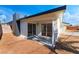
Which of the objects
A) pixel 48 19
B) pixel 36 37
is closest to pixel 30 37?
pixel 36 37

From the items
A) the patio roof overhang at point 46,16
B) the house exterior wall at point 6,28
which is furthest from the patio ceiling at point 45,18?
the house exterior wall at point 6,28

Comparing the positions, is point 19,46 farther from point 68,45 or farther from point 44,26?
point 68,45

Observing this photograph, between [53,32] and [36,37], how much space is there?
268 mm

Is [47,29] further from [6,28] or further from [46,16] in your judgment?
[6,28]

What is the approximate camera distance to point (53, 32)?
4.47 metres

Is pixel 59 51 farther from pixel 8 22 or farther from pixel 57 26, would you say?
pixel 8 22

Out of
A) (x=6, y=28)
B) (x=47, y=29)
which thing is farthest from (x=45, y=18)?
(x=6, y=28)

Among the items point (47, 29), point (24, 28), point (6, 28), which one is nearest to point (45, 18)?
point (47, 29)

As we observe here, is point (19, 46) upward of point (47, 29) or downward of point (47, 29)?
downward

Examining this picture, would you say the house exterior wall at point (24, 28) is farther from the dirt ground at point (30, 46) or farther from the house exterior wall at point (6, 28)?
the house exterior wall at point (6, 28)

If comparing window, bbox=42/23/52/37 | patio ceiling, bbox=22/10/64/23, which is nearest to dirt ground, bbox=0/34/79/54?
window, bbox=42/23/52/37

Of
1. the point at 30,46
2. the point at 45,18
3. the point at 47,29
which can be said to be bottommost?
the point at 30,46

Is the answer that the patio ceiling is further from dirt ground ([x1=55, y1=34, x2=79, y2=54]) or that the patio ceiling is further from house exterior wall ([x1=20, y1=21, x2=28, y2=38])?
dirt ground ([x1=55, y1=34, x2=79, y2=54])
